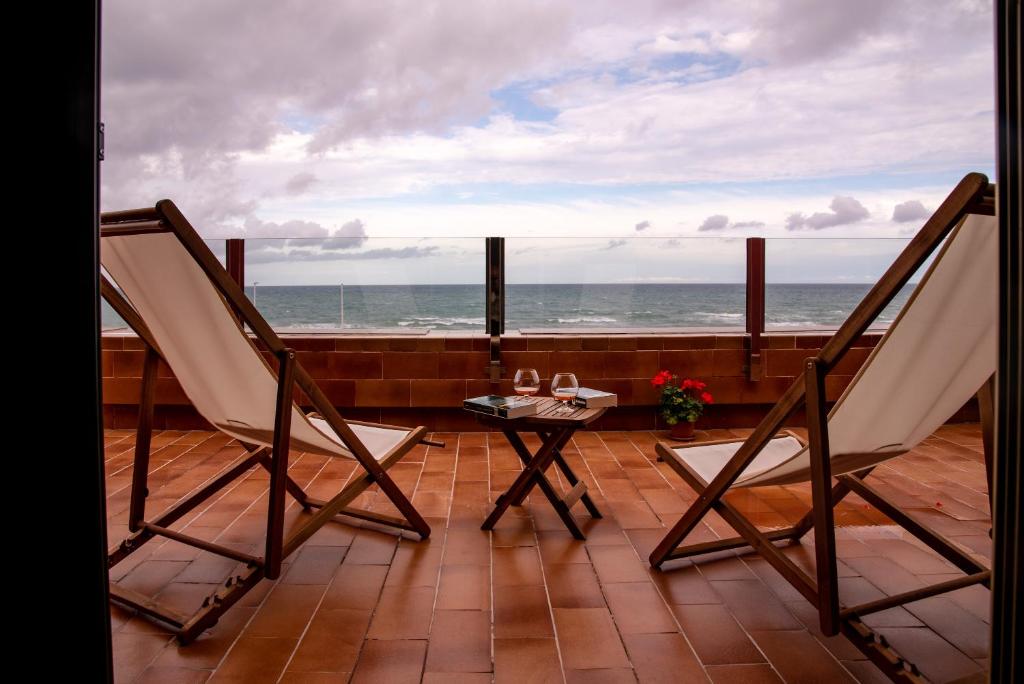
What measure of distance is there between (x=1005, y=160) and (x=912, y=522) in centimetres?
162

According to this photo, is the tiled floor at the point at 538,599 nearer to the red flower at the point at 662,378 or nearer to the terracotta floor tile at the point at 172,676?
the terracotta floor tile at the point at 172,676

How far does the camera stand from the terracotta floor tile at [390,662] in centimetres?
160

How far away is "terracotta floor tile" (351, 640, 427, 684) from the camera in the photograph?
1.60 m

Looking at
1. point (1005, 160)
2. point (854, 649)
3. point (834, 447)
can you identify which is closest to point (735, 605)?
point (854, 649)

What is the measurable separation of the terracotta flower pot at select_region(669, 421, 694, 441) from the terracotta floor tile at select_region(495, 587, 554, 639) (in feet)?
8.13

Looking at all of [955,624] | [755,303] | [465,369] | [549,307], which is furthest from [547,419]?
[755,303]

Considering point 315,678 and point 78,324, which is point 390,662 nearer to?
point 315,678

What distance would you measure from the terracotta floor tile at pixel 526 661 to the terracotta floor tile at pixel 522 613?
0.04 metres

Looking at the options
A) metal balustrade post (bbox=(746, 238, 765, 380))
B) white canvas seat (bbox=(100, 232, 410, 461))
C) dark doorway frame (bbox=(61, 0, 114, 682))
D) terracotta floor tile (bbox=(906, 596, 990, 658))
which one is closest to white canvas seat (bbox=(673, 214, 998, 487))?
terracotta floor tile (bbox=(906, 596, 990, 658))

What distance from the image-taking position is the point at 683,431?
4.42 meters

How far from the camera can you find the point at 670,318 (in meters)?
4.90

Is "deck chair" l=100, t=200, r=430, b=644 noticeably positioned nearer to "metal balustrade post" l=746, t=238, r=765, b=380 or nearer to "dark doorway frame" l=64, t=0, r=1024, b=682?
"dark doorway frame" l=64, t=0, r=1024, b=682

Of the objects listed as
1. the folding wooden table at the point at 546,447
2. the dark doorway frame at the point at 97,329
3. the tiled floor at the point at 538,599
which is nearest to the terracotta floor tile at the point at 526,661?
the tiled floor at the point at 538,599

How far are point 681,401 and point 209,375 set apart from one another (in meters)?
3.07
